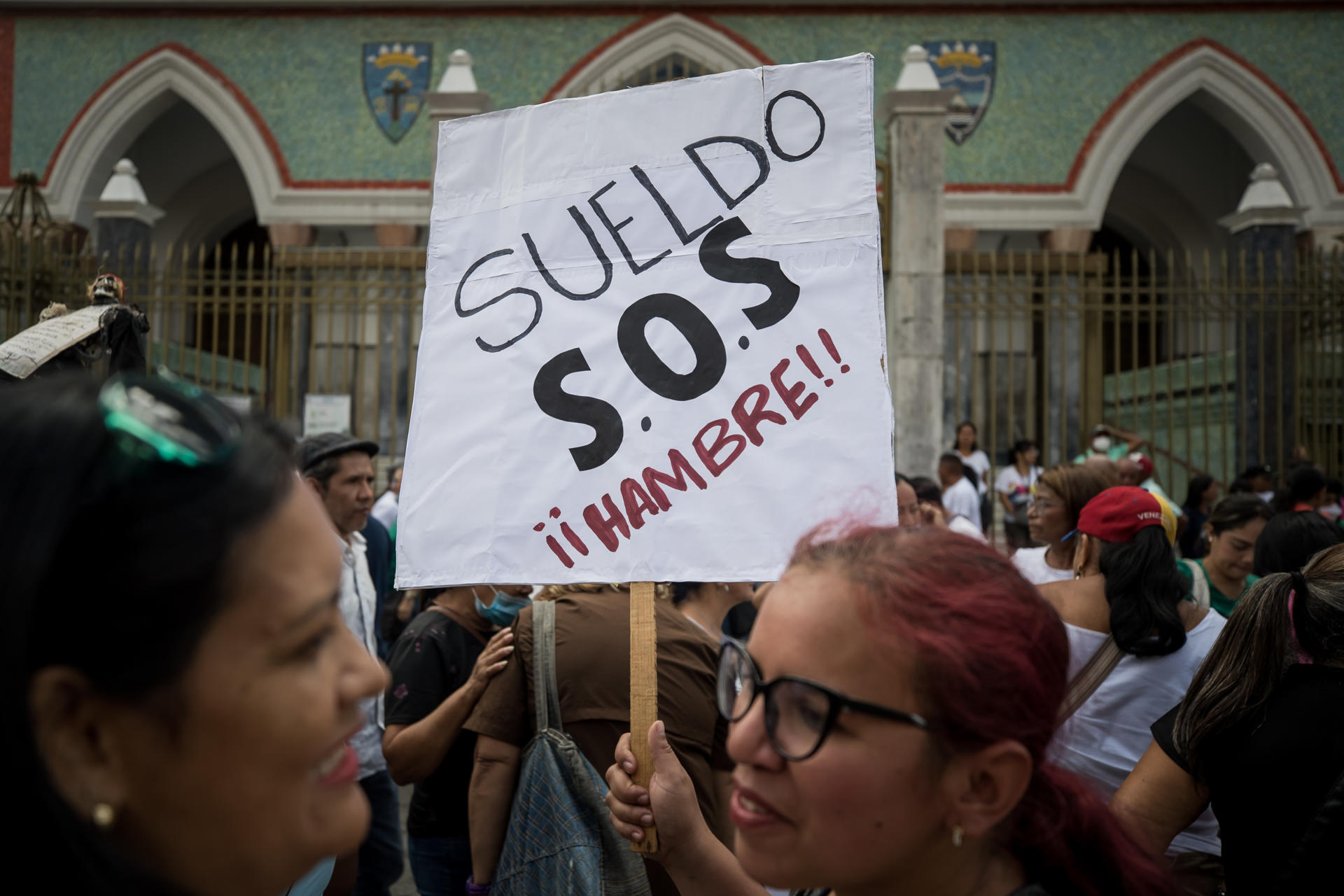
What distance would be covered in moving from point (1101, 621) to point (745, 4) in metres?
13.6

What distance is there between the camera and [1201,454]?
14.3m

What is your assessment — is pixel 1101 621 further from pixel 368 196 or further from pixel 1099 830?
pixel 368 196

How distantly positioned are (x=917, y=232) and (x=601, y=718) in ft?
25.7

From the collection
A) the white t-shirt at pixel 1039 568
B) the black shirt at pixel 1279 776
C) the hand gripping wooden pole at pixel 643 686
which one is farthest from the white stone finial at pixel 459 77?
the black shirt at pixel 1279 776

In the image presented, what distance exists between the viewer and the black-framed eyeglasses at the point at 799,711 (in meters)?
1.26

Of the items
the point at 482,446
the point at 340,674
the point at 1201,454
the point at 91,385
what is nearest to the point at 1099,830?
the point at 340,674

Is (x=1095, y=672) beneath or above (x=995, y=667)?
beneath

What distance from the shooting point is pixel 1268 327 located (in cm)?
1277

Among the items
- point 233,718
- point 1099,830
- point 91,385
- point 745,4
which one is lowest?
point 1099,830

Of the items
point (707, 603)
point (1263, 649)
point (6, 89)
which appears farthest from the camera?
point (6, 89)

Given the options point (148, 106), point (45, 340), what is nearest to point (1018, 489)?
point (45, 340)

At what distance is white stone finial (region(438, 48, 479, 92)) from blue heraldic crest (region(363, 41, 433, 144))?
4.21 m

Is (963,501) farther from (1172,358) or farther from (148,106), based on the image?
(148,106)

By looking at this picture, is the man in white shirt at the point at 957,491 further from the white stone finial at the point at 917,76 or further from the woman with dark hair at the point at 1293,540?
the woman with dark hair at the point at 1293,540
